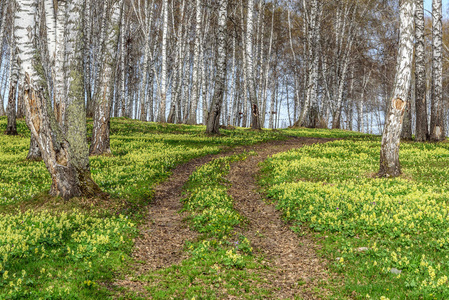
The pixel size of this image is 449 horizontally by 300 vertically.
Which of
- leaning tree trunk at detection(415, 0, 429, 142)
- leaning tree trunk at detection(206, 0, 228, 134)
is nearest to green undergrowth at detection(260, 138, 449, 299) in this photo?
leaning tree trunk at detection(415, 0, 429, 142)

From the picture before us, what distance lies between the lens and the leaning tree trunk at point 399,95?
40.5ft

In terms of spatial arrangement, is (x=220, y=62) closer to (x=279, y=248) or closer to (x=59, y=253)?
(x=279, y=248)

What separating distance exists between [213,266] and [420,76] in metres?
20.2

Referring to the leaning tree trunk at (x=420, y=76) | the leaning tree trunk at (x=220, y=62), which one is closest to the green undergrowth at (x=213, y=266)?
the leaning tree trunk at (x=220, y=62)

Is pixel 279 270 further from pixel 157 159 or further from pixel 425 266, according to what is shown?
pixel 157 159

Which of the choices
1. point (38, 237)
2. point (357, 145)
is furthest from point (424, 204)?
point (357, 145)

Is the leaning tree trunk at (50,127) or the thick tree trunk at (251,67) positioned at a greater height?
the thick tree trunk at (251,67)

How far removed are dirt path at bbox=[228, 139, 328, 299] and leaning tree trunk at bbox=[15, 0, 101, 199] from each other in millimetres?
4874

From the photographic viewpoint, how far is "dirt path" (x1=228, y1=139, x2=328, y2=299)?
246 inches

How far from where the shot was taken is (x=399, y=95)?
1239 centimetres

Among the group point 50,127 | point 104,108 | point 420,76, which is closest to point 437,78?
point 420,76

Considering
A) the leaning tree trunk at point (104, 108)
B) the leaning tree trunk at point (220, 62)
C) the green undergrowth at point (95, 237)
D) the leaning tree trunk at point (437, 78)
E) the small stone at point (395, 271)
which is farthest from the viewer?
the leaning tree trunk at point (220, 62)

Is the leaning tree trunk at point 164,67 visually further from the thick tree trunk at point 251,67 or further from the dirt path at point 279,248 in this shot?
the dirt path at point 279,248

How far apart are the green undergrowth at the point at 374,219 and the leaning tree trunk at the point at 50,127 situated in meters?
6.26
